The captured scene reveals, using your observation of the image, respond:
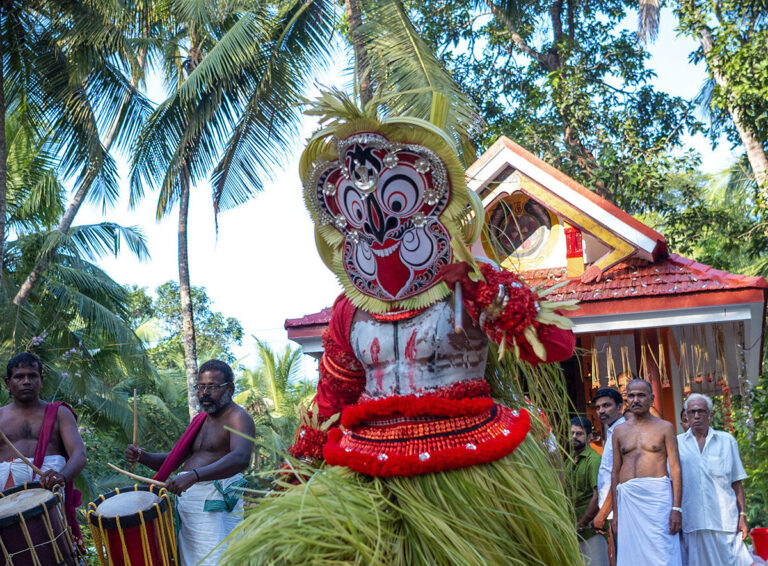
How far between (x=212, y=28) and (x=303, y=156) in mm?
14153

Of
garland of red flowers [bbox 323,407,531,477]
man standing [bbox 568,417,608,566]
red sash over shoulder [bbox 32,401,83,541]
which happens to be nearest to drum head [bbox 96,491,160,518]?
red sash over shoulder [bbox 32,401,83,541]

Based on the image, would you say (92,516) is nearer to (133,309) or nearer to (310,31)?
(310,31)

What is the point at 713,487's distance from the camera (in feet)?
25.0

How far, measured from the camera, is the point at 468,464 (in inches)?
136

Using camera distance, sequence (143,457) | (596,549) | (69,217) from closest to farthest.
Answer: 1. (143,457)
2. (596,549)
3. (69,217)

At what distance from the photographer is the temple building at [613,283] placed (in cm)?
919

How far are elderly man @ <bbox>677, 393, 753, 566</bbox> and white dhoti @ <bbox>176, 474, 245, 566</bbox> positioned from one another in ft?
13.3

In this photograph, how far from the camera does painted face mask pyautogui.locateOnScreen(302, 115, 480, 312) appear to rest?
150 inches

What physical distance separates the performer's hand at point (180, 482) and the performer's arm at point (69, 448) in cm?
69

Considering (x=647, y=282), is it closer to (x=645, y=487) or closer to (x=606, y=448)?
(x=606, y=448)

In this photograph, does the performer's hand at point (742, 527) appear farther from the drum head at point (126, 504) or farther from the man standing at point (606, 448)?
the drum head at point (126, 504)

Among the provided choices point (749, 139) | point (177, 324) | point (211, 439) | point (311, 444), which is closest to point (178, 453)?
point (211, 439)

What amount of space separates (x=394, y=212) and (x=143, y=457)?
3.17 metres

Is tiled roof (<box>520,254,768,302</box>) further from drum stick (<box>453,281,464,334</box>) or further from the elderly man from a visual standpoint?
drum stick (<box>453,281,464,334</box>)
